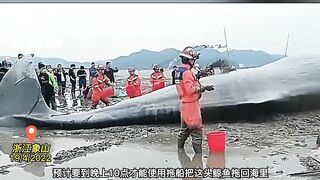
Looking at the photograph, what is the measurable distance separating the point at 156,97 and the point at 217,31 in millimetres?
382

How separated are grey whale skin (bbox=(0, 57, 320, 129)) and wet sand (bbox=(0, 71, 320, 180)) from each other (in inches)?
1.5

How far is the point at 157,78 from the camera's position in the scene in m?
3.02

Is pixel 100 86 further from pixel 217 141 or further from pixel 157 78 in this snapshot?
pixel 217 141

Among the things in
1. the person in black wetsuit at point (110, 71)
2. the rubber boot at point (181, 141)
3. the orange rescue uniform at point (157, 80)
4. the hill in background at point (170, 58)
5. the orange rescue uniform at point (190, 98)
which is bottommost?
the rubber boot at point (181, 141)

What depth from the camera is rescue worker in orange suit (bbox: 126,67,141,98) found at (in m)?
3.03

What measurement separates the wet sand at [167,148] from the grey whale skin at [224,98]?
0.04 m

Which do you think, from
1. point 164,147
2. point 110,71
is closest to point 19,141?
point 110,71

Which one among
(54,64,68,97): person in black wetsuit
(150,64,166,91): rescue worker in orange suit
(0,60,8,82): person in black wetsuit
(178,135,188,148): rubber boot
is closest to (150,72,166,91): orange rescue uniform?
(150,64,166,91): rescue worker in orange suit

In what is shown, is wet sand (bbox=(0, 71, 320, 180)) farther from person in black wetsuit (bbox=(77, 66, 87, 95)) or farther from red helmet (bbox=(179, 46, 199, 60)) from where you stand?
red helmet (bbox=(179, 46, 199, 60))

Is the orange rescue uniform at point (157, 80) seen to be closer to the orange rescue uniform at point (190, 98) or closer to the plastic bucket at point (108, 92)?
the orange rescue uniform at point (190, 98)

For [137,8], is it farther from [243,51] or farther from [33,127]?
[33,127]

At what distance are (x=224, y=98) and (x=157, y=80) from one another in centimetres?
29

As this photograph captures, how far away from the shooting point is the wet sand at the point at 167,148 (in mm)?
3031

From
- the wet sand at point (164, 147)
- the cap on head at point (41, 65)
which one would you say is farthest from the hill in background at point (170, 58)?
the wet sand at point (164, 147)
